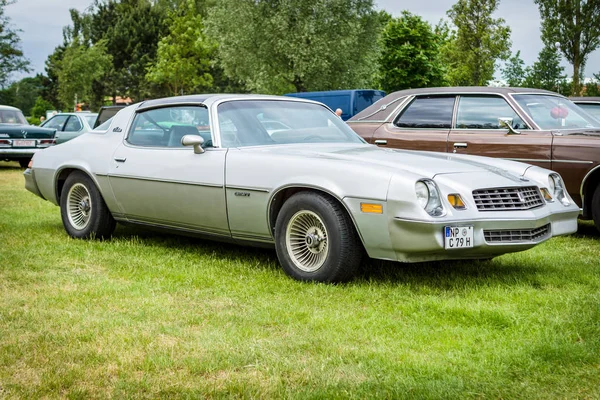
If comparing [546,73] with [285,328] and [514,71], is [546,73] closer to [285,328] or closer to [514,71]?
[514,71]

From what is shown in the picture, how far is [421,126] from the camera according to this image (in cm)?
916

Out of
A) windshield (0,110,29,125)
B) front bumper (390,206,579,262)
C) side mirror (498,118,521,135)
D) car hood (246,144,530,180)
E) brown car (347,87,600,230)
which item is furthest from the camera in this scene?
windshield (0,110,29,125)

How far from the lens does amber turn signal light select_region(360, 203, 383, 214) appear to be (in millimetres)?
5172

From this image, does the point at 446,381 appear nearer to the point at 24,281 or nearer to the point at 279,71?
the point at 24,281

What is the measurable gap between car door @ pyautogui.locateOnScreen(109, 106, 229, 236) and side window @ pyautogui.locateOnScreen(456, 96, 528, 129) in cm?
351

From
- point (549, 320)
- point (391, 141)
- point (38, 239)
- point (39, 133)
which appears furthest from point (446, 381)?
point (39, 133)

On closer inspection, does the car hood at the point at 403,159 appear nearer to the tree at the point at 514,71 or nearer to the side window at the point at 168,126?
the side window at the point at 168,126

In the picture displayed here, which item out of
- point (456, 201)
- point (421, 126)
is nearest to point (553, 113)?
point (421, 126)

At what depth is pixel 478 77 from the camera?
40.9 metres

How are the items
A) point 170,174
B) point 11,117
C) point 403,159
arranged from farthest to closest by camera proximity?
point 11,117, point 170,174, point 403,159

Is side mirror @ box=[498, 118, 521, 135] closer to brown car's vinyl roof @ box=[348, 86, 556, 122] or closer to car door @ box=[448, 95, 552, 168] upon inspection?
car door @ box=[448, 95, 552, 168]

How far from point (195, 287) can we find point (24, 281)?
1231mm

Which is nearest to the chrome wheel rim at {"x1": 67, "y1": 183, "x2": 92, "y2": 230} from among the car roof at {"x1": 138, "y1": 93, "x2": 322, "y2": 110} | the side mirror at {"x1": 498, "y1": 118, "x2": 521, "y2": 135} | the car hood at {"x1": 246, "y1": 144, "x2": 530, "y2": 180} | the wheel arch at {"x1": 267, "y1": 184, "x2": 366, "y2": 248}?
the car roof at {"x1": 138, "y1": 93, "x2": 322, "y2": 110}

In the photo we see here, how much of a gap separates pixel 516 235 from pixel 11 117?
16057 millimetres
